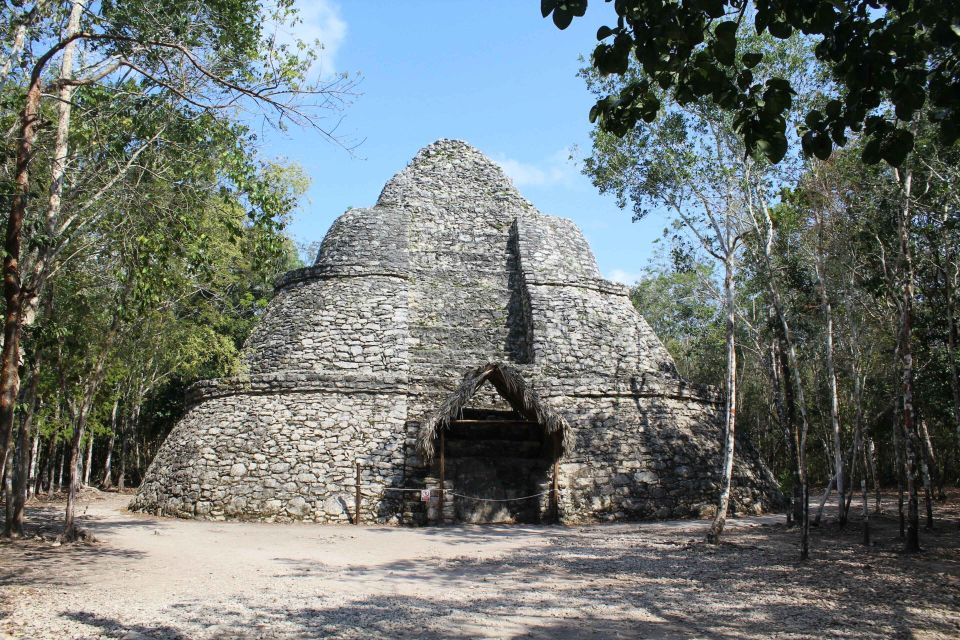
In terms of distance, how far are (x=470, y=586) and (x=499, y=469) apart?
551cm

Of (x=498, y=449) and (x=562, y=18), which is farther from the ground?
(x=562, y=18)

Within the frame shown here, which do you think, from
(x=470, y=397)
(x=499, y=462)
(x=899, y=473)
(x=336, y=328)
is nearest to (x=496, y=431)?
(x=499, y=462)

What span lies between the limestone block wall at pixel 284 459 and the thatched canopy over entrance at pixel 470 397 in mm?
1239

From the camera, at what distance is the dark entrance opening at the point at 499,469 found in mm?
11727

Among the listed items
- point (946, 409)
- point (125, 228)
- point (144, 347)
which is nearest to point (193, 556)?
point (125, 228)

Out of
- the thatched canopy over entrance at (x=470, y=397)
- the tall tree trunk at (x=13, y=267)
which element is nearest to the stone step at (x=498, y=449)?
the thatched canopy over entrance at (x=470, y=397)

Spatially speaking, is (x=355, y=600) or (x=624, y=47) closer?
(x=624, y=47)

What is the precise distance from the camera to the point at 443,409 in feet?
36.2

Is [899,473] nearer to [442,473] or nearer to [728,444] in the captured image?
[728,444]

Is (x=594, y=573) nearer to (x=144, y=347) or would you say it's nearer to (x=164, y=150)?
(x=164, y=150)

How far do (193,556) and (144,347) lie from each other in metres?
6.67

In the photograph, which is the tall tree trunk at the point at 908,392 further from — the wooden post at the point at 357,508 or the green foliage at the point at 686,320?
the green foliage at the point at 686,320

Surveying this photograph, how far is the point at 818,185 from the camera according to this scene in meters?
10.4

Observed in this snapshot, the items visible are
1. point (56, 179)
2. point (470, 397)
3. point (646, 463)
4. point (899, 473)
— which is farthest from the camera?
point (646, 463)
